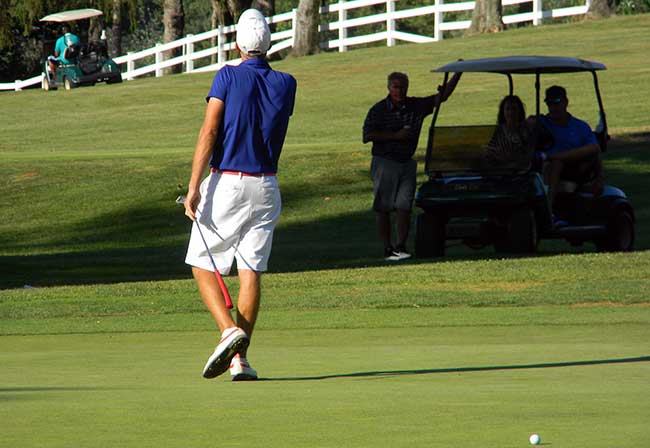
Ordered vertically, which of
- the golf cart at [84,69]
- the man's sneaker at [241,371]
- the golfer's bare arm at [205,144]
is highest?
the golfer's bare arm at [205,144]

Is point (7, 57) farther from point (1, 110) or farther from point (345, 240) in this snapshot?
point (345, 240)

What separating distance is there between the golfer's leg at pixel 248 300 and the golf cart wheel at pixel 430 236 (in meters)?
7.81

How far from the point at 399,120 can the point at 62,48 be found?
31.9m

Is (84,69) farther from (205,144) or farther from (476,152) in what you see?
(205,144)

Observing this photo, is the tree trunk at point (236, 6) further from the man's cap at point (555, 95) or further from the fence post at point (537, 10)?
the man's cap at point (555, 95)

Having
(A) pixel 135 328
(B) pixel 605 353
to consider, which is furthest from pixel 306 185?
(B) pixel 605 353

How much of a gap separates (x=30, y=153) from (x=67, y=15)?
21.1 meters

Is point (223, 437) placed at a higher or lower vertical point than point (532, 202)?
higher

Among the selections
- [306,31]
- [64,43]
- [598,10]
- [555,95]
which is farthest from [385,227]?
[598,10]

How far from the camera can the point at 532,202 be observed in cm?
1438

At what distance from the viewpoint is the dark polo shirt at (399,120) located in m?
14.7

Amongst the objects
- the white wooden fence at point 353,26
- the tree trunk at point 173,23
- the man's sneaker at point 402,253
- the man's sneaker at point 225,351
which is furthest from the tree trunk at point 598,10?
the man's sneaker at point 225,351

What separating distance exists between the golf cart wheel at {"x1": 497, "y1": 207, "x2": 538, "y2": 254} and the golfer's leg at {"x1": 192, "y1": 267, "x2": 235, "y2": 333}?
7538mm

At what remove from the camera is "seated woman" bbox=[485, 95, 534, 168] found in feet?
47.9
